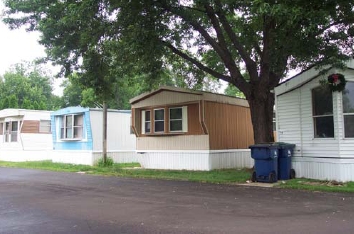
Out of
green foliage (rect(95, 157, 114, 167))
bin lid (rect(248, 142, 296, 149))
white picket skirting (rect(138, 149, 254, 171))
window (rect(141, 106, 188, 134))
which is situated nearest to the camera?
bin lid (rect(248, 142, 296, 149))

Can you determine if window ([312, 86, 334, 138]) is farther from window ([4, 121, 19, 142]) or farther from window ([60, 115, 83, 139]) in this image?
window ([4, 121, 19, 142])

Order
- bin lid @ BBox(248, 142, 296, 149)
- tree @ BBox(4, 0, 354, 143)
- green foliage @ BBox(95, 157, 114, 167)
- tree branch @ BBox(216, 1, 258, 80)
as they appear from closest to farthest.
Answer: tree @ BBox(4, 0, 354, 143)
bin lid @ BBox(248, 142, 296, 149)
tree branch @ BBox(216, 1, 258, 80)
green foliage @ BBox(95, 157, 114, 167)

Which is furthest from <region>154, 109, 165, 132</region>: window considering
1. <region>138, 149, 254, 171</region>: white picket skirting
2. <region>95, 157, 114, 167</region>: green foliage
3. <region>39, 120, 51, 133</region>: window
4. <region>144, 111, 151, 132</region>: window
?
<region>39, 120, 51, 133</region>: window

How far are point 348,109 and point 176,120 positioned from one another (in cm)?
803

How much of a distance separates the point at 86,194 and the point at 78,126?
1232cm

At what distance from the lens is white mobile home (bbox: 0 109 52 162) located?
26719mm

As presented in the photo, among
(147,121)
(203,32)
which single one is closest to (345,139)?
(203,32)

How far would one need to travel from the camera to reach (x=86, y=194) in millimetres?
10883

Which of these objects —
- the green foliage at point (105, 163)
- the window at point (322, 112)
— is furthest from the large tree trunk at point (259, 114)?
the green foliage at point (105, 163)

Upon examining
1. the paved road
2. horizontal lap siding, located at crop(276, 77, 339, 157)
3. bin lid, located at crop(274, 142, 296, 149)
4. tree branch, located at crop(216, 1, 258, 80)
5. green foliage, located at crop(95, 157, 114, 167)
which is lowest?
the paved road

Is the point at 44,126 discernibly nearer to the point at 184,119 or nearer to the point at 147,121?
the point at 147,121

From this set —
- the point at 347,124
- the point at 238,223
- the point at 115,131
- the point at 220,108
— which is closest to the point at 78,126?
the point at 115,131

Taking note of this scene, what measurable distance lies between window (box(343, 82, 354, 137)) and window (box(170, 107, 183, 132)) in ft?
25.0

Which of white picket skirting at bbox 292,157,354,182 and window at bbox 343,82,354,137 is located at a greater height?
window at bbox 343,82,354,137
